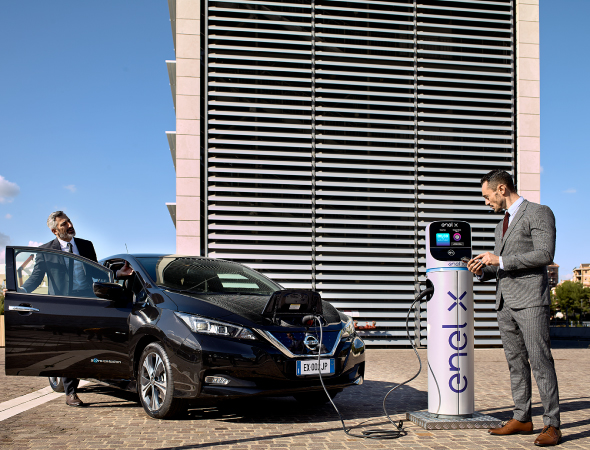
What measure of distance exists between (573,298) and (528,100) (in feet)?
307

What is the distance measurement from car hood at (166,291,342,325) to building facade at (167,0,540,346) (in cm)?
787

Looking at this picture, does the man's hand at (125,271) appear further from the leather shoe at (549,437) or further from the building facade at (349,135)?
the building facade at (349,135)

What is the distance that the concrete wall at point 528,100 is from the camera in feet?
47.6

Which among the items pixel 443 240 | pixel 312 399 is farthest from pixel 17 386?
pixel 443 240

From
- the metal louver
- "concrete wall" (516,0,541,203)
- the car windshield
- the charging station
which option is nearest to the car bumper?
the car windshield

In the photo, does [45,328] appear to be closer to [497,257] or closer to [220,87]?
[497,257]

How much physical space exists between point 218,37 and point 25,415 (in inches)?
399

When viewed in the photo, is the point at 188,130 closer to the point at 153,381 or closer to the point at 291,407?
the point at 291,407

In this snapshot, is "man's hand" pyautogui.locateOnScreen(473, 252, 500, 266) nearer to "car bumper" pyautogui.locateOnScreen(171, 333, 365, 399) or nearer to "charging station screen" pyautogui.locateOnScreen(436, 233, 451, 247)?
"charging station screen" pyautogui.locateOnScreen(436, 233, 451, 247)

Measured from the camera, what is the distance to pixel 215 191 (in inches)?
532

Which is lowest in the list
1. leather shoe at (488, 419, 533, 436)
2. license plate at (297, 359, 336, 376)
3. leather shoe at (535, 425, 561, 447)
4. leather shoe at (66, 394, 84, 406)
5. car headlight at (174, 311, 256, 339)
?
leather shoe at (66, 394, 84, 406)

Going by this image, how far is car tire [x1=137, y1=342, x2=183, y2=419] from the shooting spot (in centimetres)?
506

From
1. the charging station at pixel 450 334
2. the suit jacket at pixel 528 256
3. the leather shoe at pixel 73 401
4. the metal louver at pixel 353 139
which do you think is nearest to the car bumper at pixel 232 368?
the charging station at pixel 450 334

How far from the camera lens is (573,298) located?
98.3 metres
